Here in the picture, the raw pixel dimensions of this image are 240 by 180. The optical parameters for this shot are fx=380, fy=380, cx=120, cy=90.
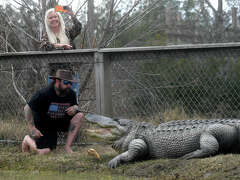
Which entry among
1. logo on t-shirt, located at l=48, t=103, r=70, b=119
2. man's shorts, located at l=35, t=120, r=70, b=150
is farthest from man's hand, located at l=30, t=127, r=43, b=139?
logo on t-shirt, located at l=48, t=103, r=70, b=119

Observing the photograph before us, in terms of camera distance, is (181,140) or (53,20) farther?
(53,20)

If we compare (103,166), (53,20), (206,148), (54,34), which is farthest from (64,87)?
(206,148)

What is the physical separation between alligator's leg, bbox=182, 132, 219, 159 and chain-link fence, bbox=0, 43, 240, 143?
4.08ft

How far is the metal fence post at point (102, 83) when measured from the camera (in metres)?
5.04

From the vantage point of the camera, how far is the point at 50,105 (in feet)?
16.1

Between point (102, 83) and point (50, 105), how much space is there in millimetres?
737

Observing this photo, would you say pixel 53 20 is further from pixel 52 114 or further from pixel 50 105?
pixel 52 114

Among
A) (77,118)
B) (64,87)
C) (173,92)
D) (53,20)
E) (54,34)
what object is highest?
(53,20)

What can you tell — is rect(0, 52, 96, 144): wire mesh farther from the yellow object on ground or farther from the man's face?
the yellow object on ground

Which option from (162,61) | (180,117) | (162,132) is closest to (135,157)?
(162,132)

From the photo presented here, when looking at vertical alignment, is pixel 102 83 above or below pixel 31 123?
above

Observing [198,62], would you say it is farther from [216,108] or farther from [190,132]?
[190,132]

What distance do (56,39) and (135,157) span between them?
85.9 inches

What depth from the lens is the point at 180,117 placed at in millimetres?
5559
